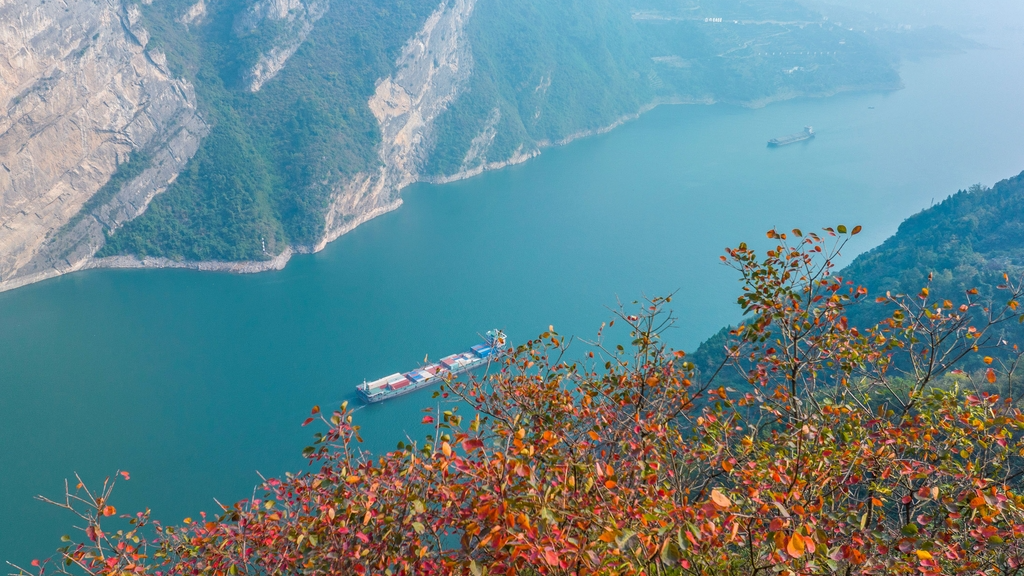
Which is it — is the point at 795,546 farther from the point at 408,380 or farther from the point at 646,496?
the point at 408,380

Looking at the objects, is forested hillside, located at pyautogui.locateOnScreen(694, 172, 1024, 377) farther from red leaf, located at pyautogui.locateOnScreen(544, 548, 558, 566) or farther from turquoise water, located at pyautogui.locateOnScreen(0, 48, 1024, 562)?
red leaf, located at pyautogui.locateOnScreen(544, 548, 558, 566)

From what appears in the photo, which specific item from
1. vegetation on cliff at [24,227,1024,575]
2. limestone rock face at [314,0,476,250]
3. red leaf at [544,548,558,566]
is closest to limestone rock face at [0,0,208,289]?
limestone rock face at [314,0,476,250]

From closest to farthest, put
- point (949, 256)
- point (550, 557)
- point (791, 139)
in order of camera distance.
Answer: point (550, 557)
point (949, 256)
point (791, 139)

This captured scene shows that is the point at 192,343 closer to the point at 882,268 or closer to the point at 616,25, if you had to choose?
the point at 882,268

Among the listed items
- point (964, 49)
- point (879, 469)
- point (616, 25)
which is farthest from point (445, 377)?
point (964, 49)

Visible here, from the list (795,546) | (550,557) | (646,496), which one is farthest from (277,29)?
(795,546)

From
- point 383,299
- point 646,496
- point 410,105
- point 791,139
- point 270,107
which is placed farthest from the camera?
point 410,105
